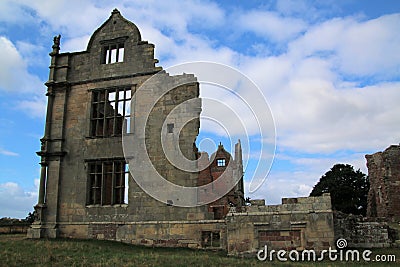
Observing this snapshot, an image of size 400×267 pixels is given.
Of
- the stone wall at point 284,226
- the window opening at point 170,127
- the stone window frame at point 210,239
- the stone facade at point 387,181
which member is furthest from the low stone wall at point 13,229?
the stone facade at point 387,181

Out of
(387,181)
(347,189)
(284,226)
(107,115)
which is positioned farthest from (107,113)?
(347,189)

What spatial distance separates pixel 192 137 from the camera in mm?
19047

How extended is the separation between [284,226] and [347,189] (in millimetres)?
34951

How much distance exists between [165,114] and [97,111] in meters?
4.24

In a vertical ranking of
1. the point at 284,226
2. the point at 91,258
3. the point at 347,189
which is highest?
the point at 347,189

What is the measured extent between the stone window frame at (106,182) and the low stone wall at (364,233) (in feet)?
35.2

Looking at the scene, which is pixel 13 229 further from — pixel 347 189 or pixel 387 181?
pixel 347 189

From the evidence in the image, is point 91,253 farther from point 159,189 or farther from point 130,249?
point 159,189

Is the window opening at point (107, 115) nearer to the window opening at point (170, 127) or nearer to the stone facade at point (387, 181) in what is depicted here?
the window opening at point (170, 127)

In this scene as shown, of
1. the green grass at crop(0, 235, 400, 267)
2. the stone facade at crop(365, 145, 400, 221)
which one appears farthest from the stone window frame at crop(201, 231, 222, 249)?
the stone facade at crop(365, 145, 400, 221)

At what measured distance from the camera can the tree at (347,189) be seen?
149 feet

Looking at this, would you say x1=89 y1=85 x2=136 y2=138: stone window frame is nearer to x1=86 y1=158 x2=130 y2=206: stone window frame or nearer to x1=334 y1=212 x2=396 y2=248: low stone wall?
x1=86 y1=158 x2=130 y2=206: stone window frame

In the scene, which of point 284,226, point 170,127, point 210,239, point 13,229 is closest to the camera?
point 284,226

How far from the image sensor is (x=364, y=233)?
16281mm
